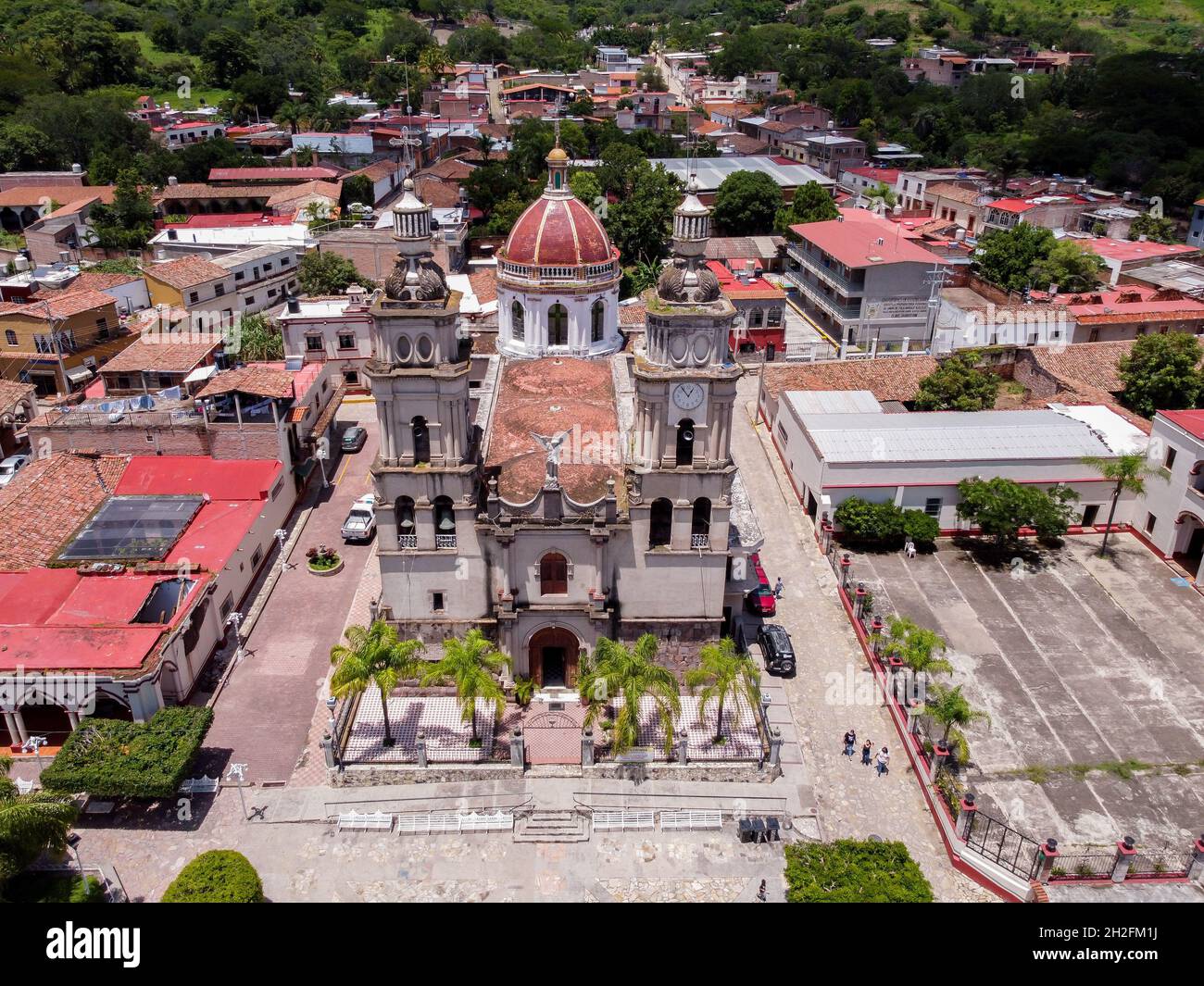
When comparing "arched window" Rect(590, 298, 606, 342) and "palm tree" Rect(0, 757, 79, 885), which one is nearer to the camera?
"palm tree" Rect(0, 757, 79, 885)

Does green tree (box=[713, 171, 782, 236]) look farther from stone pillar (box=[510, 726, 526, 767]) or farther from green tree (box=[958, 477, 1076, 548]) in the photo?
stone pillar (box=[510, 726, 526, 767])

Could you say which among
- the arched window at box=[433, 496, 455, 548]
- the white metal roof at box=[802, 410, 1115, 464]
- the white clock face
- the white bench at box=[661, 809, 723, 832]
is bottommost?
the white bench at box=[661, 809, 723, 832]

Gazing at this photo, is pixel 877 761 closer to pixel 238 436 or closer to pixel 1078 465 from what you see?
pixel 1078 465

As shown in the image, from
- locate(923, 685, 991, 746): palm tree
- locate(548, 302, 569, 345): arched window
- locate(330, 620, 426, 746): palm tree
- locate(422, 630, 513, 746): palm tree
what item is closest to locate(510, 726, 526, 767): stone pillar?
locate(422, 630, 513, 746): palm tree

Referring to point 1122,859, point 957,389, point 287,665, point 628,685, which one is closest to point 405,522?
point 287,665

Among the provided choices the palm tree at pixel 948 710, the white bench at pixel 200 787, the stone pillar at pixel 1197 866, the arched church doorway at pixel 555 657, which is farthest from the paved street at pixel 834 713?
the white bench at pixel 200 787

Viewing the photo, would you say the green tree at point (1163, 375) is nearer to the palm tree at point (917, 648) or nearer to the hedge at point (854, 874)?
the palm tree at point (917, 648)
